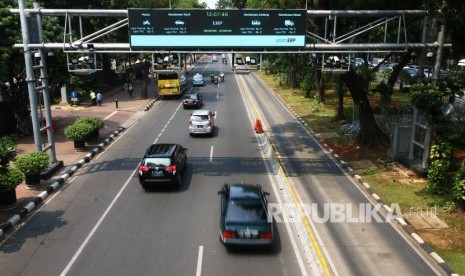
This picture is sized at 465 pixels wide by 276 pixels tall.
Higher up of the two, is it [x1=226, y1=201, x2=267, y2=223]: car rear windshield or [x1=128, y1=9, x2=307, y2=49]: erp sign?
[x1=128, y1=9, x2=307, y2=49]: erp sign

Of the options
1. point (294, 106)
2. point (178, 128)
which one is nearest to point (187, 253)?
point (178, 128)

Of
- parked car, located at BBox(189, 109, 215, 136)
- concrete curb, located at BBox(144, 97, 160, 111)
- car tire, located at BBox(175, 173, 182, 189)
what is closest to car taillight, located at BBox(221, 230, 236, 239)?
car tire, located at BBox(175, 173, 182, 189)

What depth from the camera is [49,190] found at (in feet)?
60.5

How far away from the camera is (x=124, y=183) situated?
19500mm

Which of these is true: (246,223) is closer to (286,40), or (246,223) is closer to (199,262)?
(199,262)

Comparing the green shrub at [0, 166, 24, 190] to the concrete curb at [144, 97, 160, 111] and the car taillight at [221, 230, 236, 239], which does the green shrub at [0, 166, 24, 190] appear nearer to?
the car taillight at [221, 230, 236, 239]

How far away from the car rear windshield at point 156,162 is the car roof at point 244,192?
432 cm

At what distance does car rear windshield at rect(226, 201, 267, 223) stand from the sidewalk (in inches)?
319

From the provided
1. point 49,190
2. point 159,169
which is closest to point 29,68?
point 49,190

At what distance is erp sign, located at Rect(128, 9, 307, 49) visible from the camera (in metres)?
19.1

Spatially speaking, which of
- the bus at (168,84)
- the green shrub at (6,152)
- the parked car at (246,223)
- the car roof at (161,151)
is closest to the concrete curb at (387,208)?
the parked car at (246,223)

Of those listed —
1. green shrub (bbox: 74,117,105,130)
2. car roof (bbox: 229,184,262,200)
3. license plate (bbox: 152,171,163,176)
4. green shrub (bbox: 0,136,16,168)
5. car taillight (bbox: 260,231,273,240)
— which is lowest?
car taillight (bbox: 260,231,273,240)

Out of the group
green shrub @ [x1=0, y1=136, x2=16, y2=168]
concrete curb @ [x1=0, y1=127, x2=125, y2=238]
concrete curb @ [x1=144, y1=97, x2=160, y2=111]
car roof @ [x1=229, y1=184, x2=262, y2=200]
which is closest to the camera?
car roof @ [x1=229, y1=184, x2=262, y2=200]

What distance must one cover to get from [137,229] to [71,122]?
21.9 m
